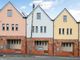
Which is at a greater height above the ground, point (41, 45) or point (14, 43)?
point (14, 43)

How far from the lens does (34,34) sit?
6756cm

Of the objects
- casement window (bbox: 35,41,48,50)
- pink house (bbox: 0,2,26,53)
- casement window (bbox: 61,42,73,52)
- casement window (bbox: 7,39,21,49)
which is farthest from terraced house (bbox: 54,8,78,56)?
casement window (bbox: 7,39,21,49)

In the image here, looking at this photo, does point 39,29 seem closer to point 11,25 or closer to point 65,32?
point 65,32

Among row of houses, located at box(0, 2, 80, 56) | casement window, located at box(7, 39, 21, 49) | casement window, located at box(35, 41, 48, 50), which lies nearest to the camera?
row of houses, located at box(0, 2, 80, 56)

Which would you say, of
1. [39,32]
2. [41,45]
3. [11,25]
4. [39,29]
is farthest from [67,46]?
[11,25]

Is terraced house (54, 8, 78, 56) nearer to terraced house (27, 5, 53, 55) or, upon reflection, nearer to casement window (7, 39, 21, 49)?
terraced house (27, 5, 53, 55)

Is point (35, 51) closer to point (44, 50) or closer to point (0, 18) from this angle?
point (44, 50)

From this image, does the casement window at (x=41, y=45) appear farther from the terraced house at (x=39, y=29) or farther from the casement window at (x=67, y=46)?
the casement window at (x=67, y=46)

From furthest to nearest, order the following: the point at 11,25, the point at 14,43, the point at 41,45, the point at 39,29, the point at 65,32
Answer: the point at 14,43
the point at 41,45
the point at 11,25
the point at 39,29
the point at 65,32

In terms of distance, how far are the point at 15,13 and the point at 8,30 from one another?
440cm

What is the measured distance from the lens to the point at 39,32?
6744 cm

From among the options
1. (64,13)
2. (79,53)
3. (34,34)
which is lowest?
(79,53)

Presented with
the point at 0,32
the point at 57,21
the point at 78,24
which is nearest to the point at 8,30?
the point at 0,32

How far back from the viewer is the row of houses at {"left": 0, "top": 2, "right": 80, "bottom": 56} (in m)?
66.4
